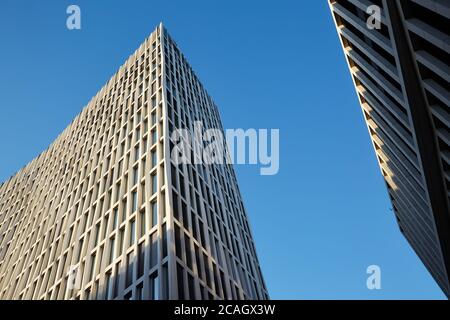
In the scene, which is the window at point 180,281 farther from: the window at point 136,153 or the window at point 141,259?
the window at point 136,153

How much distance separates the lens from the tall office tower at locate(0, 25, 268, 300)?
25484mm

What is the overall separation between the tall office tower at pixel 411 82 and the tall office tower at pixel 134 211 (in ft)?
49.5

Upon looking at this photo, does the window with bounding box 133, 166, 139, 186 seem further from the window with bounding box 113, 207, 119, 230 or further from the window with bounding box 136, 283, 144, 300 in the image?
the window with bounding box 136, 283, 144, 300

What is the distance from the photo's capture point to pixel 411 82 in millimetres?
19406

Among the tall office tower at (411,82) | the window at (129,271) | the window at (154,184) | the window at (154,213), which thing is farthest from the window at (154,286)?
the tall office tower at (411,82)

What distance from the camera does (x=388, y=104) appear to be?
83.7 feet

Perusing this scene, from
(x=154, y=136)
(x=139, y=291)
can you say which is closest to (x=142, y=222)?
(x=139, y=291)

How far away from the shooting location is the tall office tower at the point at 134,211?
25484mm

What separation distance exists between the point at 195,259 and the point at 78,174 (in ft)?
82.5

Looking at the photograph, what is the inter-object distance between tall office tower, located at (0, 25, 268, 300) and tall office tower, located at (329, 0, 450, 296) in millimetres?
15078

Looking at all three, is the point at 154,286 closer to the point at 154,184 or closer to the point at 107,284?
the point at 107,284
